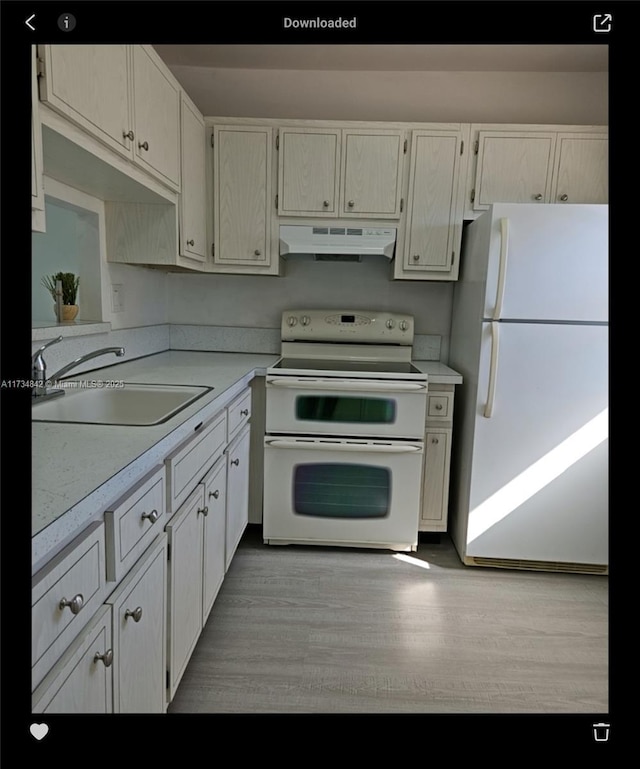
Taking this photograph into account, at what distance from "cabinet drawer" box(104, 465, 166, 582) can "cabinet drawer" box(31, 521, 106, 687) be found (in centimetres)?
2

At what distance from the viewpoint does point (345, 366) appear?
2.35m

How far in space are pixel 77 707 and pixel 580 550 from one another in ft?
6.73

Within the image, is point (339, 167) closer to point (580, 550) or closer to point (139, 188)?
point (139, 188)

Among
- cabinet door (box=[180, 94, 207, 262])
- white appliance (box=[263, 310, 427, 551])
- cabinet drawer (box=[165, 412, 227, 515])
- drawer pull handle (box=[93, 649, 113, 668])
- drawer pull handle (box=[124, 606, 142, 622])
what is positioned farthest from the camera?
white appliance (box=[263, 310, 427, 551])

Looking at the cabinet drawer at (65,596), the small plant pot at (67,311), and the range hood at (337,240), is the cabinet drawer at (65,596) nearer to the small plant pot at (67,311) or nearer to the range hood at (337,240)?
the small plant pot at (67,311)

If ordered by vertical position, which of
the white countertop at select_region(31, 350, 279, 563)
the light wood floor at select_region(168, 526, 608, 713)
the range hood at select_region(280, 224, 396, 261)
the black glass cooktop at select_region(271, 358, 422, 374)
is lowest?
the light wood floor at select_region(168, 526, 608, 713)

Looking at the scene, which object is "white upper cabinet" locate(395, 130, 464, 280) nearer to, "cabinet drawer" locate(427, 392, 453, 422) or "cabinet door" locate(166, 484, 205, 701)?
"cabinet drawer" locate(427, 392, 453, 422)

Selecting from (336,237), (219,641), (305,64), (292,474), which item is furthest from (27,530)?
(305,64)

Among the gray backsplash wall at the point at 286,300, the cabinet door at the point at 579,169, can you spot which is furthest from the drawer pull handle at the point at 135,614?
the cabinet door at the point at 579,169

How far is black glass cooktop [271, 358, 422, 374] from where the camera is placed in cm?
221

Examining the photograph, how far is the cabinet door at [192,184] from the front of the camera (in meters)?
2.01

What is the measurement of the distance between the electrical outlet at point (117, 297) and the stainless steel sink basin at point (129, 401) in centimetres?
64

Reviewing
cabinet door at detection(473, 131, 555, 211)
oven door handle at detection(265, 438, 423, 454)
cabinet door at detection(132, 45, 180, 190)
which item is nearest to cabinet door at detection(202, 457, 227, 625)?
oven door handle at detection(265, 438, 423, 454)

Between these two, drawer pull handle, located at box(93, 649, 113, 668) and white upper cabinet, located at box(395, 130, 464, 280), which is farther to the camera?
white upper cabinet, located at box(395, 130, 464, 280)
